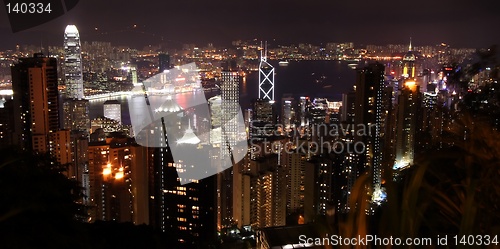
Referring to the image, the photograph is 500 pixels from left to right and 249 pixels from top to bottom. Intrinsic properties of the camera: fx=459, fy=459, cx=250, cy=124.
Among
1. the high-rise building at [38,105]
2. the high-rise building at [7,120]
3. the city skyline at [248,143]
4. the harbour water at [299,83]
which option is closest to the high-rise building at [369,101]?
the city skyline at [248,143]

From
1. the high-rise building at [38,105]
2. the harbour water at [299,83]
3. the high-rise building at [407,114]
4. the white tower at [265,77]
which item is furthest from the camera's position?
the white tower at [265,77]

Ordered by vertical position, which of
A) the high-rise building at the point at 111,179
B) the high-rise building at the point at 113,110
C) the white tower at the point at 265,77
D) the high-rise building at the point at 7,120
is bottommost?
the high-rise building at the point at 111,179

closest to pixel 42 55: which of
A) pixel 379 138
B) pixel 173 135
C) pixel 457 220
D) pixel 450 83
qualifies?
pixel 173 135

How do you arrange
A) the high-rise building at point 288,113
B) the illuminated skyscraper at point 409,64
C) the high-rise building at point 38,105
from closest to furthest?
the illuminated skyscraper at point 409,64, the high-rise building at point 38,105, the high-rise building at point 288,113

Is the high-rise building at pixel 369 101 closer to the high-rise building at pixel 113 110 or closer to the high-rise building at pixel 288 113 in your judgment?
the high-rise building at pixel 288 113

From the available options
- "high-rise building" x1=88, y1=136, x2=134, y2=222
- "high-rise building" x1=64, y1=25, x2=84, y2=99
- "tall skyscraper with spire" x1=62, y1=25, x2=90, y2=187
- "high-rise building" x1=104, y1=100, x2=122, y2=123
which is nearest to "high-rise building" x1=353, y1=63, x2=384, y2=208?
"high-rise building" x1=88, y1=136, x2=134, y2=222

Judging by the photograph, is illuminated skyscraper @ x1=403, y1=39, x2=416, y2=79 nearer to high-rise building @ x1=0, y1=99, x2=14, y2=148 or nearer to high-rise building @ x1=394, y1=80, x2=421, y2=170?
high-rise building @ x1=394, y1=80, x2=421, y2=170
